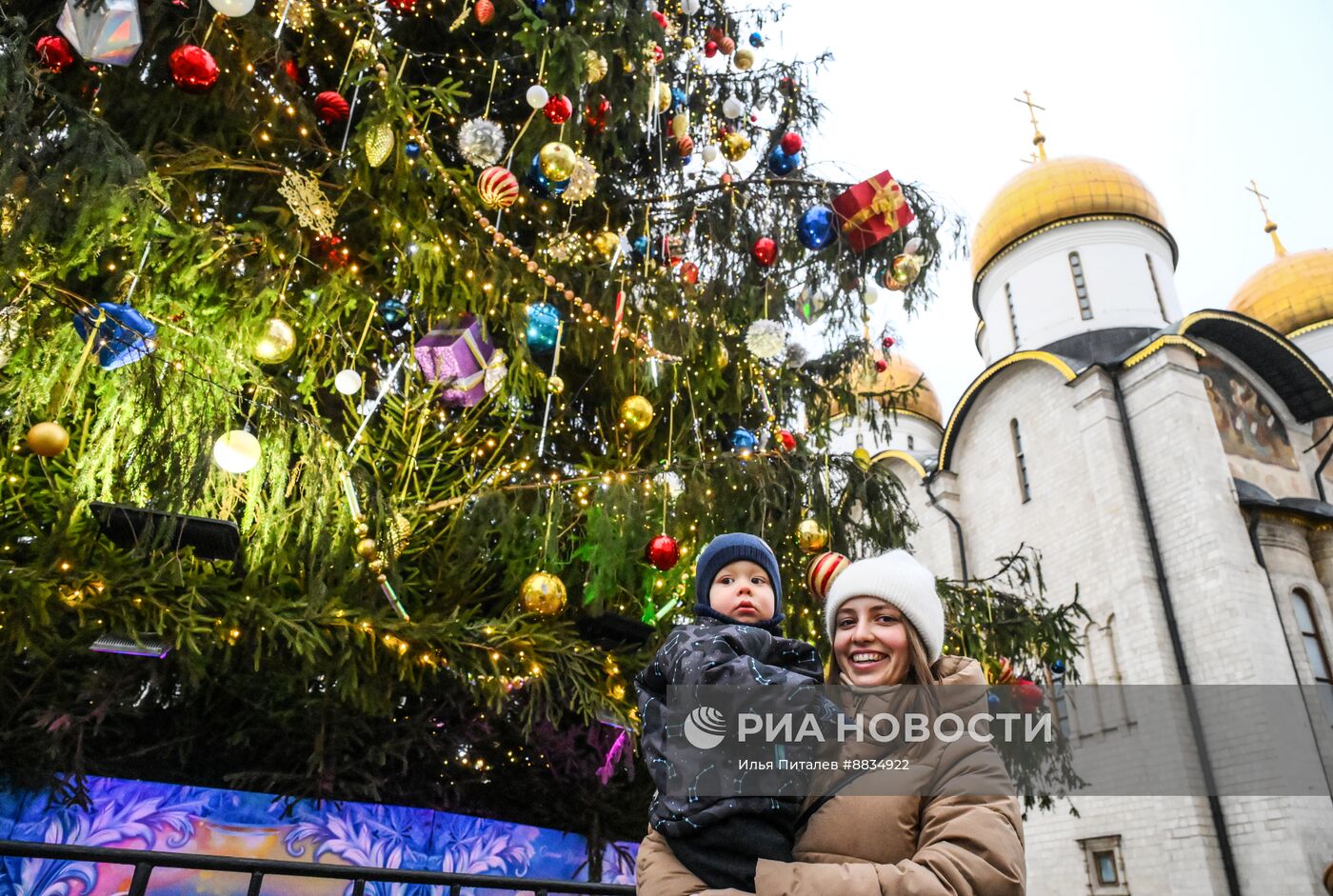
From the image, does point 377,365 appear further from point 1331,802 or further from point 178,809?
point 1331,802

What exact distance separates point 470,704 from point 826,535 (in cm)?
192

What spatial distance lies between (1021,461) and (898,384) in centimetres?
318

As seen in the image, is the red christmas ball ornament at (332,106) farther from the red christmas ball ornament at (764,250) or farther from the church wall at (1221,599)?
the church wall at (1221,599)

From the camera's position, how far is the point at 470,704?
382cm

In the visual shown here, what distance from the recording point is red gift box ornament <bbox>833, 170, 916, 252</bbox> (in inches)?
180

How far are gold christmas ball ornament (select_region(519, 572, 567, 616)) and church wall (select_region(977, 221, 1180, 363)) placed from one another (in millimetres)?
18350

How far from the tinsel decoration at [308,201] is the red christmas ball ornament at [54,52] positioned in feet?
2.49

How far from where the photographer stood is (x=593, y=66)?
3930 mm

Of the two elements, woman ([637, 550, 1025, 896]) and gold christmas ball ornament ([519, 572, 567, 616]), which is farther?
gold christmas ball ornament ([519, 572, 567, 616])

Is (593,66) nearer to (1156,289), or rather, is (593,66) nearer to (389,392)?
(389,392)

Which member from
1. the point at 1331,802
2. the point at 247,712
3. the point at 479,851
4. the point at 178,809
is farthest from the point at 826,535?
the point at 1331,802

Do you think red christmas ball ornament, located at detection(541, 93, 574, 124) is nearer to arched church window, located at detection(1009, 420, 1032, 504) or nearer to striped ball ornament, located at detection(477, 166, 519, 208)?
striped ball ornament, located at detection(477, 166, 519, 208)

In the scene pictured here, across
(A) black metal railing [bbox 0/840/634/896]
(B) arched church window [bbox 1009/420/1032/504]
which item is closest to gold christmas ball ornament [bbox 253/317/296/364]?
(A) black metal railing [bbox 0/840/634/896]

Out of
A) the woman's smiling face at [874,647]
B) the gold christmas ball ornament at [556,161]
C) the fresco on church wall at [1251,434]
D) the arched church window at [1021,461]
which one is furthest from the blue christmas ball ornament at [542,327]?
the fresco on church wall at [1251,434]
